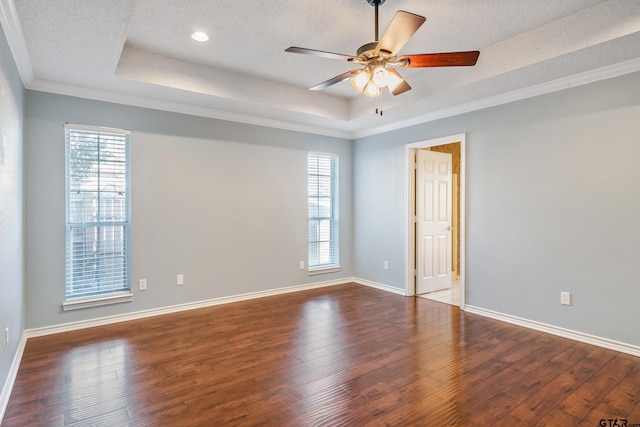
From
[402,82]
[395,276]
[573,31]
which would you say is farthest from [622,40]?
[395,276]

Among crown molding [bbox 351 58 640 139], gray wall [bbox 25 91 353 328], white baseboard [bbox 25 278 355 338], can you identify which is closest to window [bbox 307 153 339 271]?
gray wall [bbox 25 91 353 328]

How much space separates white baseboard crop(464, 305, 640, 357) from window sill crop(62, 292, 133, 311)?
3.99 metres

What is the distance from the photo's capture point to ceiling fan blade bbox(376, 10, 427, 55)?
1.99m

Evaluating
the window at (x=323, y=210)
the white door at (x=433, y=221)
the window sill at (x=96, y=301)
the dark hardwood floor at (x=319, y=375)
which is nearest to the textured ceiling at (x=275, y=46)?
the white door at (x=433, y=221)

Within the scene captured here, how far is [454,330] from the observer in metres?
3.64

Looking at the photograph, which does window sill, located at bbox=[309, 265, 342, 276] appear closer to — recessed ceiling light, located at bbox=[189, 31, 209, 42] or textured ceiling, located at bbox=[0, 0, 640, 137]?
textured ceiling, located at bbox=[0, 0, 640, 137]

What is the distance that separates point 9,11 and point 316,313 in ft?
12.1

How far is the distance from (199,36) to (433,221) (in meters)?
3.88

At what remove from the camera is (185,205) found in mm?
4312

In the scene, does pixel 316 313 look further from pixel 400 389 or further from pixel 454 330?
pixel 400 389

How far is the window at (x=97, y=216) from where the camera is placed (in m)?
3.65

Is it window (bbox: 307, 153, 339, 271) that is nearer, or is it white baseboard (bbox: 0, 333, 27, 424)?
white baseboard (bbox: 0, 333, 27, 424)

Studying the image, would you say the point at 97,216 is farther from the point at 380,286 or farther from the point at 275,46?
the point at 380,286

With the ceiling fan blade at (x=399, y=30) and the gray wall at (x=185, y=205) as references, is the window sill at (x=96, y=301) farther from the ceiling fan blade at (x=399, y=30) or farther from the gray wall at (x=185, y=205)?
the ceiling fan blade at (x=399, y=30)
